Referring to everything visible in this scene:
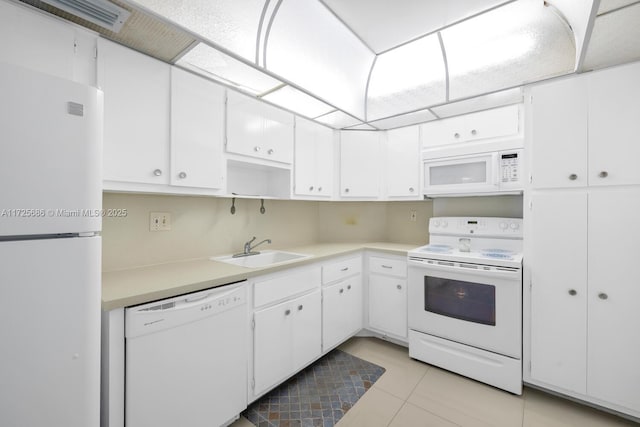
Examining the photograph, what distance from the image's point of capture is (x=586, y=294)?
170cm

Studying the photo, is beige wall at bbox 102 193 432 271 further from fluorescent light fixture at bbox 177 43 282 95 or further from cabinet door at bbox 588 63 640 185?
cabinet door at bbox 588 63 640 185

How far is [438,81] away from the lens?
2260mm

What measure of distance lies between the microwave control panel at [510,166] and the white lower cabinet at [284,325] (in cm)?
171

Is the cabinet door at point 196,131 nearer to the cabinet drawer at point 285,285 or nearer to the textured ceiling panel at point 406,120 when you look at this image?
the cabinet drawer at point 285,285

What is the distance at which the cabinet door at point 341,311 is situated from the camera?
2.25 metres

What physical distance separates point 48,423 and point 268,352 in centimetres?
108

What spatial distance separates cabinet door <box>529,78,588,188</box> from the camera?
171 centimetres

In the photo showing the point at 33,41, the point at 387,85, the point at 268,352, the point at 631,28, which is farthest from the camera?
the point at 387,85

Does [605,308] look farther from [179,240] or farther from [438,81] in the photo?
[179,240]

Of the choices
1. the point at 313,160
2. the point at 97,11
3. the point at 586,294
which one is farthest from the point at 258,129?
the point at 586,294

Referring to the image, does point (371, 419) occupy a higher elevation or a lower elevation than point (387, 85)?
lower

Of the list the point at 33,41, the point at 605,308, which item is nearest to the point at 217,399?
the point at 33,41

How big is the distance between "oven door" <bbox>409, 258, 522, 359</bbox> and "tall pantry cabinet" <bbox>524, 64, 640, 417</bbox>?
0.40 feet

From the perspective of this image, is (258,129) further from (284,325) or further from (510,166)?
(510,166)
